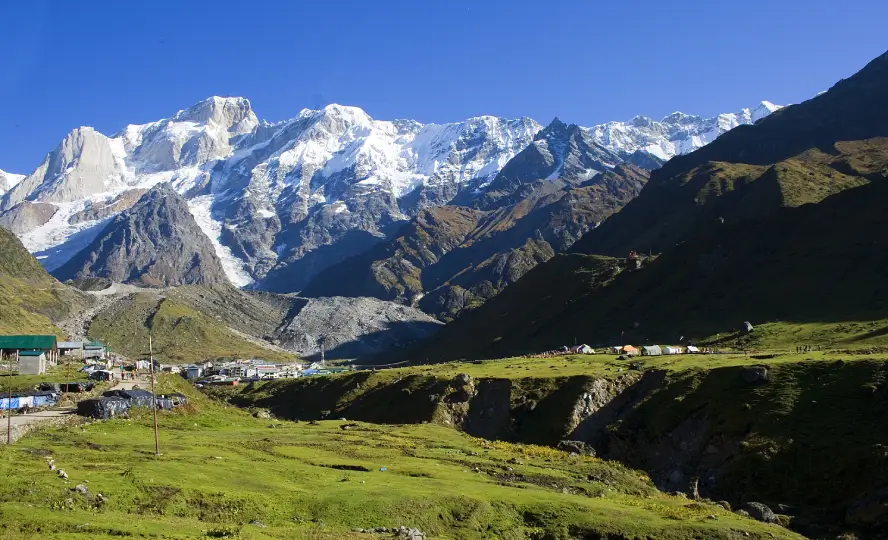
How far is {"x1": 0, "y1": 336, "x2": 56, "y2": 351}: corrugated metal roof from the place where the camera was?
139 meters

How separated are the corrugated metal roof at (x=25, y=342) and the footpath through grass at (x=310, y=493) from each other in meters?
78.1

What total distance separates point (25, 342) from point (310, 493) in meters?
113

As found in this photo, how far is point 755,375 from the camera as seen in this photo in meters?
79.5

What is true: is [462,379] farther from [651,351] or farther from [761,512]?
[761,512]

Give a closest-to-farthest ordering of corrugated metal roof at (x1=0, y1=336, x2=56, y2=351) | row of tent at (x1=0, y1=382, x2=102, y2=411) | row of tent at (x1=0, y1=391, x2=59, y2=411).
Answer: row of tent at (x1=0, y1=391, x2=59, y2=411) → row of tent at (x1=0, y1=382, x2=102, y2=411) → corrugated metal roof at (x1=0, y1=336, x2=56, y2=351)

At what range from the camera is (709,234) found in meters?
198

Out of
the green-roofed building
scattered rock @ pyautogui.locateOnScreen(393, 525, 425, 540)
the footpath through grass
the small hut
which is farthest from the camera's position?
the green-roofed building

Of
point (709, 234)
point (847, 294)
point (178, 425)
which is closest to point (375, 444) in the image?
point (178, 425)

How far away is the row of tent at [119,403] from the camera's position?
78062 millimetres

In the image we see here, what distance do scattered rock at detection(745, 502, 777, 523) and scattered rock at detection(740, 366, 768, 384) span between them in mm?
23962

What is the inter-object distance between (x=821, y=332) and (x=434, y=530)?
98.3 meters

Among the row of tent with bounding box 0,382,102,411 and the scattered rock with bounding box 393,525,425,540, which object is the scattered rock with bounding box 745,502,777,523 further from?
the row of tent with bounding box 0,382,102,411

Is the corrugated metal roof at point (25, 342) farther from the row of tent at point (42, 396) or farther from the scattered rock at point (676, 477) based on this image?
the scattered rock at point (676, 477)

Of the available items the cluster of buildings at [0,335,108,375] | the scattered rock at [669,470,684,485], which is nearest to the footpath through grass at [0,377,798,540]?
the scattered rock at [669,470,684,485]
